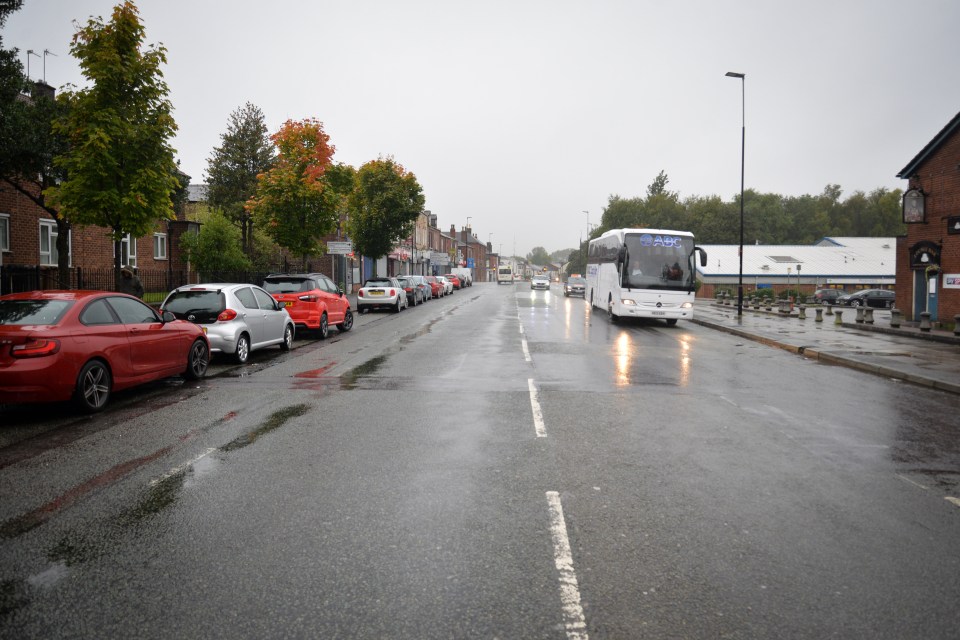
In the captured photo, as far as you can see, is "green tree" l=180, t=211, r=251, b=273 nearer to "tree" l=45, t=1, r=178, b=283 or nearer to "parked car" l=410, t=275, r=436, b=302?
"parked car" l=410, t=275, r=436, b=302

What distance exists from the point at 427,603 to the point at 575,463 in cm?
279

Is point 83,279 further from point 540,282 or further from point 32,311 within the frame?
point 540,282

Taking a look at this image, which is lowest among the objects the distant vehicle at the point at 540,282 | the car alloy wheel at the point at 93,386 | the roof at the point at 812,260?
the car alloy wheel at the point at 93,386

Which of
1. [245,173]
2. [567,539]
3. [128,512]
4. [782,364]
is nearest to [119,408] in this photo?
[128,512]

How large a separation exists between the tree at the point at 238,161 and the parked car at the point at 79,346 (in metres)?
52.5

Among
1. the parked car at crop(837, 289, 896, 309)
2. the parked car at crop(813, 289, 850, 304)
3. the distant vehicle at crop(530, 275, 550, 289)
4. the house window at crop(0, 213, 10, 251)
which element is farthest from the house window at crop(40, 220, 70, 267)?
the distant vehicle at crop(530, 275, 550, 289)

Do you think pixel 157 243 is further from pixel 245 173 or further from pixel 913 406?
pixel 913 406

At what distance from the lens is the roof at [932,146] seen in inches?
953

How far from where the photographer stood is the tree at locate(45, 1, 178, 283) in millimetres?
14258

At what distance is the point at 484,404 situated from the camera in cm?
867

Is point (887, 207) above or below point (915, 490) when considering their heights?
above

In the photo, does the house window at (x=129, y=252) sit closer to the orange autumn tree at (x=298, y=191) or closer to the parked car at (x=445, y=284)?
the orange autumn tree at (x=298, y=191)

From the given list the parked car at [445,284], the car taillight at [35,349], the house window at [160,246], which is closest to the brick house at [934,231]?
the car taillight at [35,349]

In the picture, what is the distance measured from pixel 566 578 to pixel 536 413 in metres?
4.47
